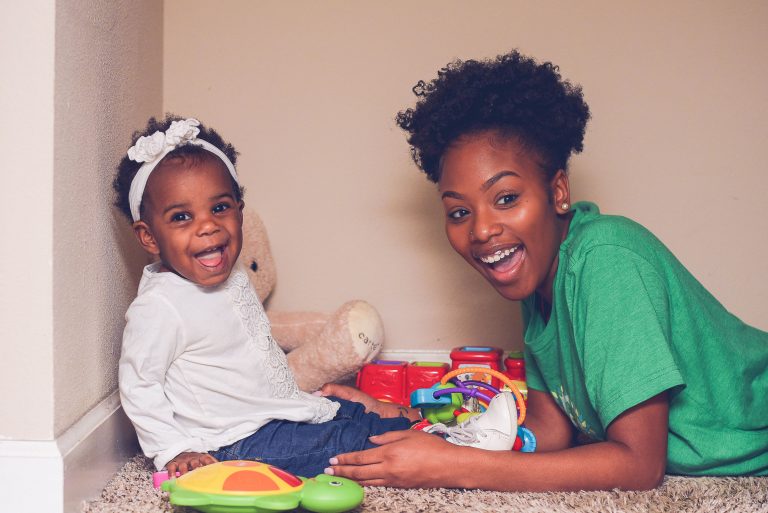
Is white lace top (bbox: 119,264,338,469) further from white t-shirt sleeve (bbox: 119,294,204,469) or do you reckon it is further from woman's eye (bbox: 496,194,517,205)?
woman's eye (bbox: 496,194,517,205)

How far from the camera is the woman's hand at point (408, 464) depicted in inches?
45.3

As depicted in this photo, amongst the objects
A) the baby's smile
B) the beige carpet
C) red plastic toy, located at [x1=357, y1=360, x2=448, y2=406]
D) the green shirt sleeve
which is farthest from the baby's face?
the green shirt sleeve

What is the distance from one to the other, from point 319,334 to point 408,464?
1.99 feet

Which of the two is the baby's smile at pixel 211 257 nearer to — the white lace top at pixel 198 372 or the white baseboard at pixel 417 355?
the white lace top at pixel 198 372

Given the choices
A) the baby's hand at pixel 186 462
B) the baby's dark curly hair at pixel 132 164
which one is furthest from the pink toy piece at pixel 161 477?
the baby's dark curly hair at pixel 132 164

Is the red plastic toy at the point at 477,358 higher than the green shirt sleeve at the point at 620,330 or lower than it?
lower

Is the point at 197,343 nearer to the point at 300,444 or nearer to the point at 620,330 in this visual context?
the point at 300,444

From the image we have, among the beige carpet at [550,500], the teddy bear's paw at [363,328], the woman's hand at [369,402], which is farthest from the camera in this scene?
the teddy bear's paw at [363,328]

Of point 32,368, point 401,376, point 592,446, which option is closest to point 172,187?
point 32,368

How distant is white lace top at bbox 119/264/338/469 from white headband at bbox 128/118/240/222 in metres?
0.14

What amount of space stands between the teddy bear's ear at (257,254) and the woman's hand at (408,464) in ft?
2.26

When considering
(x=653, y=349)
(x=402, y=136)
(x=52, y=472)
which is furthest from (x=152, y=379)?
(x=402, y=136)

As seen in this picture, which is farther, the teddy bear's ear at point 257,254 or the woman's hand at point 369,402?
the teddy bear's ear at point 257,254

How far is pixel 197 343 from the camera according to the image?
1286 mm
